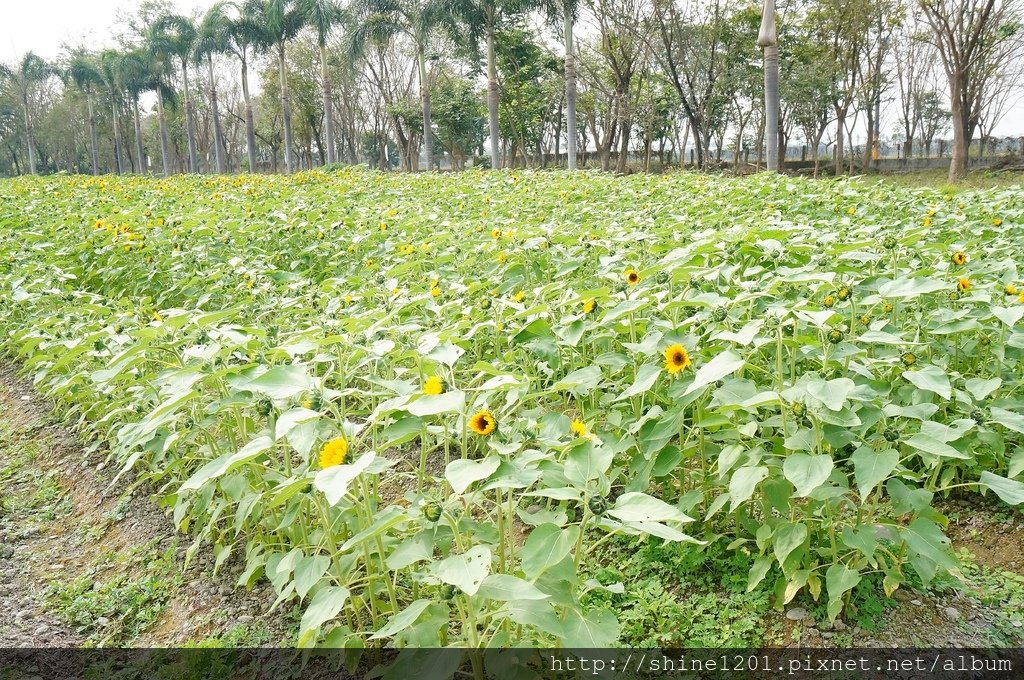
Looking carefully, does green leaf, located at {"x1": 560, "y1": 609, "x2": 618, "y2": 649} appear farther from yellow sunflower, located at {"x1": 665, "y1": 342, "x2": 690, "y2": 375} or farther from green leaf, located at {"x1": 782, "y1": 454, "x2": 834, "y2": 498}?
yellow sunflower, located at {"x1": 665, "y1": 342, "x2": 690, "y2": 375}

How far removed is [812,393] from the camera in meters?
1.35

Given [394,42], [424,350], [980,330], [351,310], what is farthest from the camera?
[394,42]

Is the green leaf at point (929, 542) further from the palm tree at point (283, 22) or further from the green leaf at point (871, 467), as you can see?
the palm tree at point (283, 22)

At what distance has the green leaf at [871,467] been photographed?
130 centimetres

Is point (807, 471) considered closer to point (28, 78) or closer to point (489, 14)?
point (489, 14)

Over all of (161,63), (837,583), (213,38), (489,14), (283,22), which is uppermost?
(161,63)

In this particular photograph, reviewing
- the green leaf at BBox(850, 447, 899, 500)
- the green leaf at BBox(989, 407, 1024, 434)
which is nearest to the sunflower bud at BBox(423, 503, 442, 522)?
the green leaf at BBox(850, 447, 899, 500)

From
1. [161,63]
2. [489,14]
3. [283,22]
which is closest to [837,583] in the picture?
[489,14]

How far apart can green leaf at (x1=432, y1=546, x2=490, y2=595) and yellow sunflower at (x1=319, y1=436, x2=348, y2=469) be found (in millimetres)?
292

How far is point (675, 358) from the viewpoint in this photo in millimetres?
1680

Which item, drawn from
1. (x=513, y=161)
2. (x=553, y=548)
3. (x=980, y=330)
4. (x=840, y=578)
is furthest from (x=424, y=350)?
(x=513, y=161)

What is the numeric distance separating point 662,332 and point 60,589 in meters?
1.86

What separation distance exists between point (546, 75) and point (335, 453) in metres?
28.1

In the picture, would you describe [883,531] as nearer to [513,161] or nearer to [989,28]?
[989,28]
